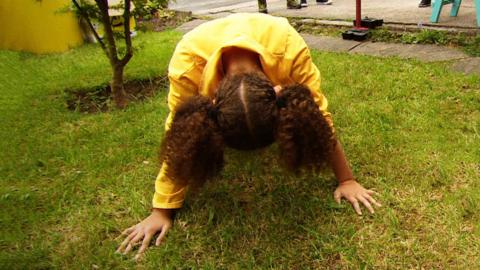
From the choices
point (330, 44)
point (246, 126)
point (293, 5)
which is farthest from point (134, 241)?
point (293, 5)

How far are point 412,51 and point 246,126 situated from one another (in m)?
2.77

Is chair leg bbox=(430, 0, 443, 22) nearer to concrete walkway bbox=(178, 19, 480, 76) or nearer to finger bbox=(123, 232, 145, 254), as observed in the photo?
concrete walkway bbox=(178, 19, 480, 76)

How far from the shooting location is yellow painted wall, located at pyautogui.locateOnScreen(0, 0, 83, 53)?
484cm

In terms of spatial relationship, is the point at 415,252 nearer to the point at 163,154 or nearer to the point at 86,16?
the point at 163,154

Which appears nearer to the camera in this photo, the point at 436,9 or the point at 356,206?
the point at 356,206

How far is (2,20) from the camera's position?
201 inches

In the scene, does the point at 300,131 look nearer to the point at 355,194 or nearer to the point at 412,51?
the point at 355,194

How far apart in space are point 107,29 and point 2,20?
2589 mm

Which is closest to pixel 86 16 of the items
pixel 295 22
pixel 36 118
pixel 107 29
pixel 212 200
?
pixel 107 29

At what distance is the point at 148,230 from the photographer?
195 cm

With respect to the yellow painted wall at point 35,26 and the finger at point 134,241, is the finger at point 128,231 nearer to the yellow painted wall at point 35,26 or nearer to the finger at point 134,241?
the finger at point 134,241

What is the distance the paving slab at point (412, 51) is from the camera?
138 inches

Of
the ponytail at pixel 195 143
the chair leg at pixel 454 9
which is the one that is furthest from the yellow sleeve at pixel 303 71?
the chair leg at pixel 454 9

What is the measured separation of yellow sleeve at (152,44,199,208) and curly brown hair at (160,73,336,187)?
318mm
